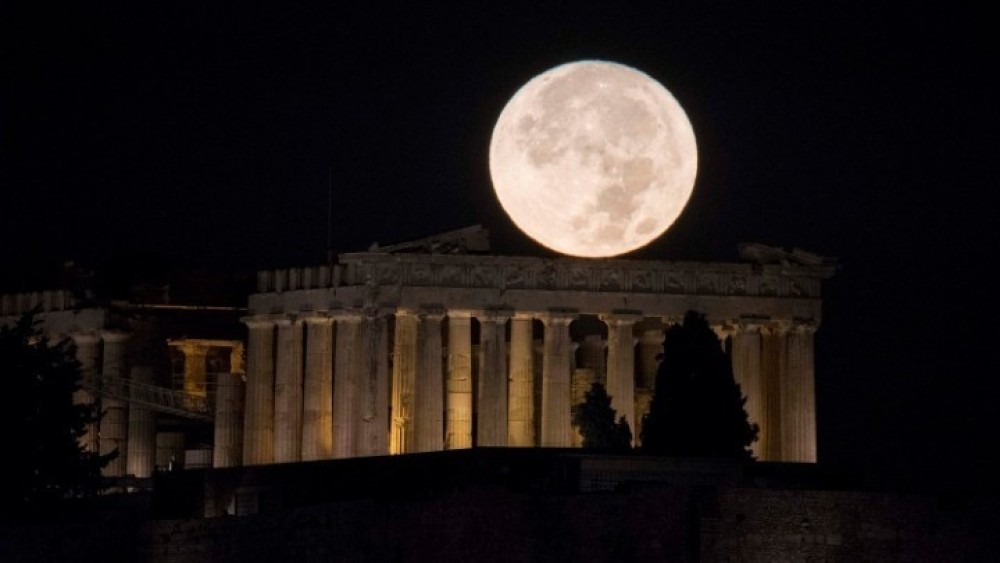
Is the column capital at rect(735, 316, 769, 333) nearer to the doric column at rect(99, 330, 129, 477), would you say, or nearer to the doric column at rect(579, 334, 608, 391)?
the doric column at rect(579, 334, 608, 391)

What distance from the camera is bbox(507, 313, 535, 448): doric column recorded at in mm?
113438

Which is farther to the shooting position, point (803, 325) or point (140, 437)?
point (140, 437)

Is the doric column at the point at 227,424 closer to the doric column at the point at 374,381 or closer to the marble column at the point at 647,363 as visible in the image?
the doric column at the point at 374,381

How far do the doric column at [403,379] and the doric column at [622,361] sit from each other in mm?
6199

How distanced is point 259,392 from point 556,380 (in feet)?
32.5

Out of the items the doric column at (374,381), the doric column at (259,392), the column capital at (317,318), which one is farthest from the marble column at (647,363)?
the doric column at (259,392)

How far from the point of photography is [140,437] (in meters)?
117

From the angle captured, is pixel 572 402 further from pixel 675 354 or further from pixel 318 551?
pixel 318 551

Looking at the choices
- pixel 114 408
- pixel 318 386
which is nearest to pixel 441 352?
pixel 318 386

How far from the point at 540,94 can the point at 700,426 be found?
19.9 meters

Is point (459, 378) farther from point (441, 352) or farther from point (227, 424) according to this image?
point (227, 424)

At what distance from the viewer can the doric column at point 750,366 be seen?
378ft

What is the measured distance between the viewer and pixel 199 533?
269 feet

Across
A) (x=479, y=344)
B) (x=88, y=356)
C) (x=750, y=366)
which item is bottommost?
(x=750, y=366)
